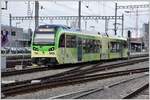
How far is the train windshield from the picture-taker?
29625mm

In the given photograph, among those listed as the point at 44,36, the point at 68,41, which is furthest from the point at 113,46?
the point at 44,36

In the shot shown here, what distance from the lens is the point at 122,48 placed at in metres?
47.3

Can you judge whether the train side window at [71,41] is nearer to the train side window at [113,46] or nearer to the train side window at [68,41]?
the train side window at [68,41]

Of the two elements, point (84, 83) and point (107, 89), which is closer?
point (107, 89)

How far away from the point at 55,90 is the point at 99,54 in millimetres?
23219

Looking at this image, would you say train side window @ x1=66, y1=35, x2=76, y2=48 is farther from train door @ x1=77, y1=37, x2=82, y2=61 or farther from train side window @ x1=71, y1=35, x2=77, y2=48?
train door @ x1=77, y1=37, x2=82, y2=61

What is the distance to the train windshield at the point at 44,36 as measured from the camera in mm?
29625

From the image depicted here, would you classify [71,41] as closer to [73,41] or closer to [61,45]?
[73,41]

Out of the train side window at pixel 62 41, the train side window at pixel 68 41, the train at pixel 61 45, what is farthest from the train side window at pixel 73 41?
the train side window at pixel 62 41

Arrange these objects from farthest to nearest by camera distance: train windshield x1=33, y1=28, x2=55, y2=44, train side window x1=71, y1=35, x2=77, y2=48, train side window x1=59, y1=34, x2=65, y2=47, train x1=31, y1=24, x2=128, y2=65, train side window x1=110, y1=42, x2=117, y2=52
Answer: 1. train side window x1=110, y1=42, x2=117, y2=52
2. train side window x1=71, y1=35, x2=77, y2=48
3. train side window x1=59, y1=34, x2=65, y2=47
4. train windshield x1=33, y1=28, x2=55, y2=44
5. train x1=31, y1=24, x2=128, y2=65

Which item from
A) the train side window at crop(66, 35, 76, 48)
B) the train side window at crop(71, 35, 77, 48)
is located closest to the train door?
the train side window at crop(71, 35, 77, 48)

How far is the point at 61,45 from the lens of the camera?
2995cm

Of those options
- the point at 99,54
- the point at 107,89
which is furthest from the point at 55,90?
the point at 99,54

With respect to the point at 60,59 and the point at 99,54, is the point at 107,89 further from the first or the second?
the point at 99,54
